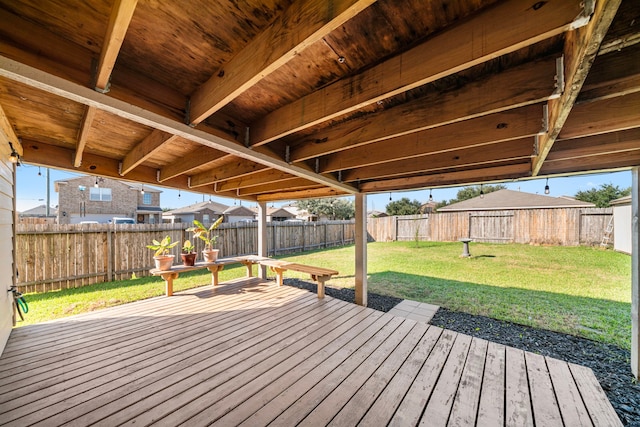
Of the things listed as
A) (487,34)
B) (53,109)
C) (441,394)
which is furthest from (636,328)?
(53,109)

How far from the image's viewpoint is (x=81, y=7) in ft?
3.36

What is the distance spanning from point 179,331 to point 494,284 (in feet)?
20.8

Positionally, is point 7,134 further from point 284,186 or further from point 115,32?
point 284,186

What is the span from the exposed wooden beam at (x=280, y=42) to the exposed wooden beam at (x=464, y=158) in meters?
2.04

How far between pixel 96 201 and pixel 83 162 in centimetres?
1617

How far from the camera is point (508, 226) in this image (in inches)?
430

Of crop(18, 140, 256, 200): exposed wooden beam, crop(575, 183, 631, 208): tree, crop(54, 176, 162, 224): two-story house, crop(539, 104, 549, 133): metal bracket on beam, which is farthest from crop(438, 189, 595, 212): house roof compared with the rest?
crop(54, 176, 162, 224): two-story house

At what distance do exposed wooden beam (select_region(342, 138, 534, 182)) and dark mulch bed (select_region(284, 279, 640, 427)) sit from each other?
2.27m

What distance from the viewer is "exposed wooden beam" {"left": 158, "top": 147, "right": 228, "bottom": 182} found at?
271 cm

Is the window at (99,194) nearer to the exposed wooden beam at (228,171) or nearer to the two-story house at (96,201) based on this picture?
the two-story house at (96,201)

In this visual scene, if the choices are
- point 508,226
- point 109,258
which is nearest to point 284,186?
point 109,258

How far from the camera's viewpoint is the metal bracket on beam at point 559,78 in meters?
1.15

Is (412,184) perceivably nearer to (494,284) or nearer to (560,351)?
(560,351)

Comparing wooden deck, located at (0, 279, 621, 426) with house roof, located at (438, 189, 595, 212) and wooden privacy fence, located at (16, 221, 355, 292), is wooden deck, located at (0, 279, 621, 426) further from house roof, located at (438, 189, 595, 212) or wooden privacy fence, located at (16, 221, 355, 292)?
house roof, located at (438, 189, 595, 212)
